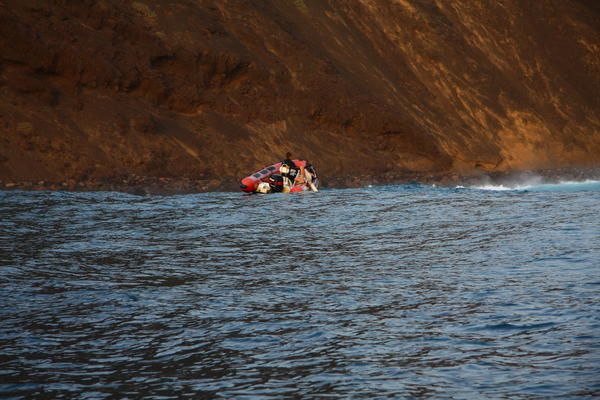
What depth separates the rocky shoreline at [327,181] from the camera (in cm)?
3550

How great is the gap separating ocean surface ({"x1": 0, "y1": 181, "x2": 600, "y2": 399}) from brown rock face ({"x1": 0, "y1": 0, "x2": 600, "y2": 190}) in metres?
19.5

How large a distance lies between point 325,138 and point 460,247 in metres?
31.8

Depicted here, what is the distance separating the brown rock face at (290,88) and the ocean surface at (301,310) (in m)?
19.5

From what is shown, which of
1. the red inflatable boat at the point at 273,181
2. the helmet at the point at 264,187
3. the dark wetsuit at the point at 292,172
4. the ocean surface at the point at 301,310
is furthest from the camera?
the dark wetsuit at the point at 292,172

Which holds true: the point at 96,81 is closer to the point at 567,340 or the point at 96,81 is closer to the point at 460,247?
the point at 460,247

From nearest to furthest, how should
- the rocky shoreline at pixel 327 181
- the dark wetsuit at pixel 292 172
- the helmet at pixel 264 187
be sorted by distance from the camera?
the helmet at pixel 264 187 → the dark wetsuit at pixel 292 172 → the rocky shoreline at pixel 327 181

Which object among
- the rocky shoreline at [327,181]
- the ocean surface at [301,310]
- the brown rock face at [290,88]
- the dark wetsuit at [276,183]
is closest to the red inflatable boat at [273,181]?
the dark wetsuit at [276,183]

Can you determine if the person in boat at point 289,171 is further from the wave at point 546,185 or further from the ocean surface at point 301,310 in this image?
the wave at point 546,185

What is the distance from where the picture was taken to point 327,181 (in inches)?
1709

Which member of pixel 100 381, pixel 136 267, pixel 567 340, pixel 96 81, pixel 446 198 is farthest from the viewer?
pixel 96 81

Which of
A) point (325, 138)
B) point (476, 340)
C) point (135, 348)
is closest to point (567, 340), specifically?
point (476, 340)

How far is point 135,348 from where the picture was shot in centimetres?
873

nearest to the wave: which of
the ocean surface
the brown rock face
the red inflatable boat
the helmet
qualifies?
the brown rock face

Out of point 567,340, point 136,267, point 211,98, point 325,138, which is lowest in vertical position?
point 567,340
